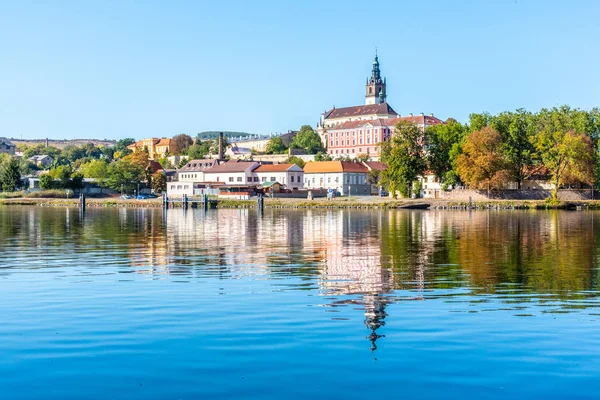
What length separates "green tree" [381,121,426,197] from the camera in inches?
3839

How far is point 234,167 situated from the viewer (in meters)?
129

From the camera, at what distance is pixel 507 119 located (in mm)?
97562

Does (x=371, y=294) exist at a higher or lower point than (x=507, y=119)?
lower

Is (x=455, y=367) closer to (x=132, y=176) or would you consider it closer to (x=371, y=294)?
(x=371, y=294)

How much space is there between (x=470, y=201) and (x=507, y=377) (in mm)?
81307

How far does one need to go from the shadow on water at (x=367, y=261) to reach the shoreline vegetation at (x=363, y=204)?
43.4 m

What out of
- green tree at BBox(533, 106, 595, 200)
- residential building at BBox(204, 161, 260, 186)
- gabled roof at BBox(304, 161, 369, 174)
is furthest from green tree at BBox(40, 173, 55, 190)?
green tree at BBox(533, 106, 595, 200)

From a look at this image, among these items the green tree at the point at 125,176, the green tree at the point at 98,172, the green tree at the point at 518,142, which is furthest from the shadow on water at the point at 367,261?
the green tree at the point at 98,172

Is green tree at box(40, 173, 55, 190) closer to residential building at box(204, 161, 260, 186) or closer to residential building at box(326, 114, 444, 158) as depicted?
residential building at box(204, 161, 260, 186)

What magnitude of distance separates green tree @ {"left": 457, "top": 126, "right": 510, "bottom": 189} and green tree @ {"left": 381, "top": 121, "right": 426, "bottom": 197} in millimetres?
7565

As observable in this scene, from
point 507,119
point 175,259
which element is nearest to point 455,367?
point 175,259

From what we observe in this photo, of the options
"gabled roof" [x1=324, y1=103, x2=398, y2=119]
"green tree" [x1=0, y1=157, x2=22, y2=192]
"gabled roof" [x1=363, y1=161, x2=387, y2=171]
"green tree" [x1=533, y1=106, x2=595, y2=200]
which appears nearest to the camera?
"green tree" [x1=533, y1=106, x2=595, y2=200]

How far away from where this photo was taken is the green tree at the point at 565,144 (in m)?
86.6

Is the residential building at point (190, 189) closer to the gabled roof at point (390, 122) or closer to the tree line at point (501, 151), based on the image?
the tree line at point (501, 151)
